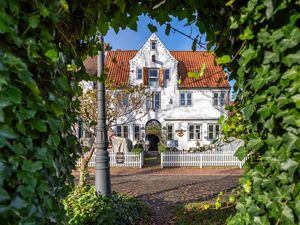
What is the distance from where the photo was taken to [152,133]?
2627 cm

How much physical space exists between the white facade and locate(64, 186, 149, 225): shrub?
65.3 feet

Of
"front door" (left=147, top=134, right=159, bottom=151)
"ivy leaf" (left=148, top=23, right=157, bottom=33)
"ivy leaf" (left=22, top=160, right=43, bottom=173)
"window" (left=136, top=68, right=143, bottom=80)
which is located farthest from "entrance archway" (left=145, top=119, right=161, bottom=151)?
"ivy leaf" (left=22, top=160, right=43, bottom=173)

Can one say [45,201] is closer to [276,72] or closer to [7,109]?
[7,109]

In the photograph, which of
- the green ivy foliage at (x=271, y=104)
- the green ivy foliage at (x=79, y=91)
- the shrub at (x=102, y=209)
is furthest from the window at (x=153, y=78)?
the green ivy foliage at (x=271, y=104)

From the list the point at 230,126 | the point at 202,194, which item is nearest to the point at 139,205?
the point at 202,194

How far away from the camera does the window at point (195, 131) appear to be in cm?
2706

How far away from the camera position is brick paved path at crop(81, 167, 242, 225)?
8.24 meters

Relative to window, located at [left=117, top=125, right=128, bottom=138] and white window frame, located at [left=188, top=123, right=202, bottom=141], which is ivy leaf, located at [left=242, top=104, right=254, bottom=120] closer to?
window, located at [left=117, top=125, right=128, bottom=138]

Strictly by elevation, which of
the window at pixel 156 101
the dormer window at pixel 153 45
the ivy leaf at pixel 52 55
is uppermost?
the dormer window at pixel 153 45

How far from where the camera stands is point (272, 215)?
66.5 inches

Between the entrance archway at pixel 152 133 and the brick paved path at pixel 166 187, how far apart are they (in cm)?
937

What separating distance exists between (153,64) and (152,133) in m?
5.72

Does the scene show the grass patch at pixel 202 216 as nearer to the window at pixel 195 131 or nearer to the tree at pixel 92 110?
the tree at pixel 92 110

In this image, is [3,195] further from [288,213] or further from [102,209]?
[102,209]
